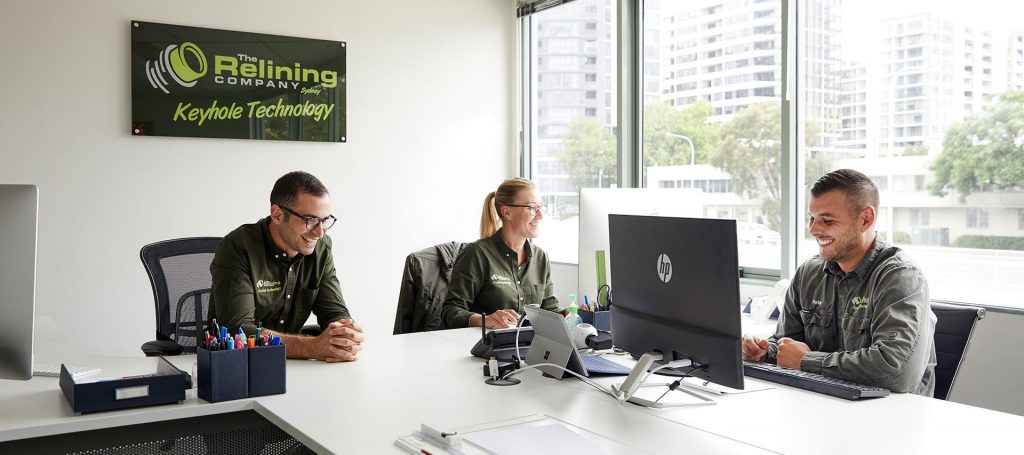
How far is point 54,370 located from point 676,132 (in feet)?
10.6

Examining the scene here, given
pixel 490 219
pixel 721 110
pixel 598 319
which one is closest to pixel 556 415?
pixel 598 319

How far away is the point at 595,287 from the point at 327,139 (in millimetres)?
2587

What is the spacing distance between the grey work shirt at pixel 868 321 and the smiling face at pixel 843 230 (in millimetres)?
33

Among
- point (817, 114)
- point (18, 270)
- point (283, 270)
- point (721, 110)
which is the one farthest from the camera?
point (721, 110)

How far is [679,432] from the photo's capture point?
1.73 metres

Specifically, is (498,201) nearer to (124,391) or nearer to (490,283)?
(490,283)

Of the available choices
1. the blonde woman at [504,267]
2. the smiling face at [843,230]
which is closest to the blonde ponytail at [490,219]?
the blonde woman at [504,267]

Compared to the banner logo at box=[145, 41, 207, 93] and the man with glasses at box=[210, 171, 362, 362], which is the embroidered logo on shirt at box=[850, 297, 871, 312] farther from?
the banner logo at box=[145, 41, 207, 93]

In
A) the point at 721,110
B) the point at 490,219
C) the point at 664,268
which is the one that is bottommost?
the point at 664,268

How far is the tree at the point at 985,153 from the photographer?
306 centimetres

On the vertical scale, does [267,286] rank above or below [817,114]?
below

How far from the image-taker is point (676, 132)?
4.50 m

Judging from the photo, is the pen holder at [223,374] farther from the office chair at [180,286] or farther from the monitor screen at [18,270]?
the office chair at [180,286]

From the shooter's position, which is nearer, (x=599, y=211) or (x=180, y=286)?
(x=599, y=211)
